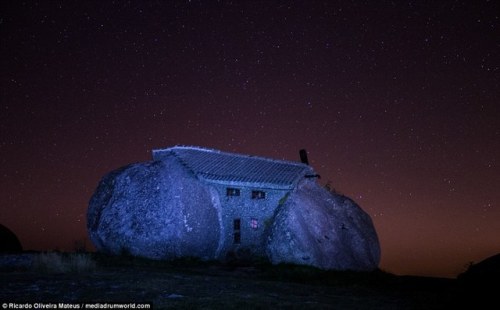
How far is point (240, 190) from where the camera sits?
78.2ft

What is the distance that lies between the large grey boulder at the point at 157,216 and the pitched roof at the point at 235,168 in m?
0.81

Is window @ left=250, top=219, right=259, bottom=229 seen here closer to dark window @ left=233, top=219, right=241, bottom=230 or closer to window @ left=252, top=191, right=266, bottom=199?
dark window @ left=233, top=219, right=241, bottom=230

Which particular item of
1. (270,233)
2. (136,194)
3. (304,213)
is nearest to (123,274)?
(136,194)

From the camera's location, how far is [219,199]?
23078mm

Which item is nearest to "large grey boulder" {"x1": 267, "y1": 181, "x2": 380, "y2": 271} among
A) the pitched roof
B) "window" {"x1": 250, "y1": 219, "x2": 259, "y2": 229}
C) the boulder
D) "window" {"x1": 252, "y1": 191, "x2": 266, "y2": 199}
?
"window" {"x1": 250, "y1": 219, "x2": 259, "y2": 229}

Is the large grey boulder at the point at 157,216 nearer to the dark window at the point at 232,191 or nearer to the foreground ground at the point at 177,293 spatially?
the dark window at the point at 232,191

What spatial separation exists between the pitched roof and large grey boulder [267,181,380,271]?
1085 mm

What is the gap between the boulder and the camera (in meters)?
27.1

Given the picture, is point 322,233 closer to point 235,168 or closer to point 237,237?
point 237,237

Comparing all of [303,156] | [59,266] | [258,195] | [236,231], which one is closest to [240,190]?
[258,195]

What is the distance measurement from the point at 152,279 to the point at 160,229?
750cm

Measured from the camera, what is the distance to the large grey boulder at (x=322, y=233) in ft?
73.3

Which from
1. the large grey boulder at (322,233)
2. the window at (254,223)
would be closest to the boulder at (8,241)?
the window at (254,223)

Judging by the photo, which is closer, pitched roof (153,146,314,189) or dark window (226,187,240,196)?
pitched roof (153,146,314,189)
